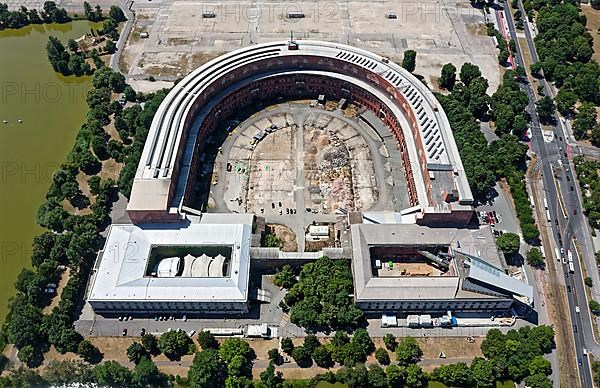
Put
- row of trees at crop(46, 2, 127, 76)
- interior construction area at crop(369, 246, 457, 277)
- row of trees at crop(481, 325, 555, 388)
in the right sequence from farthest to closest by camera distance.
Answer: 1. row of trees at crop(46, 2, 127, 76)
2. interior construction area at crop(369, 246, 457, 277)
3. row of trees at crop(481, 325, 555, 388)

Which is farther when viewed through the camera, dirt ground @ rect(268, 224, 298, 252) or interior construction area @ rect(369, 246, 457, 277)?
dirt ground @ rect(268, 224, 298, 252)

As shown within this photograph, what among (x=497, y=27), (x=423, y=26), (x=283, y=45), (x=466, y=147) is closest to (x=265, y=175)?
(x=283, y=45)

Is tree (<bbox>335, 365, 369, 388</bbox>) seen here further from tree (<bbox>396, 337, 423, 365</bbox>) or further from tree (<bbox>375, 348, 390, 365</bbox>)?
tree (<bbox>396, 337, 423, 365</bbox>)

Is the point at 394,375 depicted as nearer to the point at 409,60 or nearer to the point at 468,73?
the point at 468,73

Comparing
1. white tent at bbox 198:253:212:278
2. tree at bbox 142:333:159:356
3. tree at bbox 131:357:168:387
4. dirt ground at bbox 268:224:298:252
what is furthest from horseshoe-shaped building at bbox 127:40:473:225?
tree at bbox 131:357:168:387

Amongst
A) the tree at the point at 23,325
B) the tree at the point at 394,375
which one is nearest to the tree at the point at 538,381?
the tree at the point at 394,375

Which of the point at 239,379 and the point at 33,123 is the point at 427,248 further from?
the point at 33,123

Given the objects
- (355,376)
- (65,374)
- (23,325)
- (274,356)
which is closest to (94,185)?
(23,325)

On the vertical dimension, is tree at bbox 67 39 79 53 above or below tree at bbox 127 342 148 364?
above
